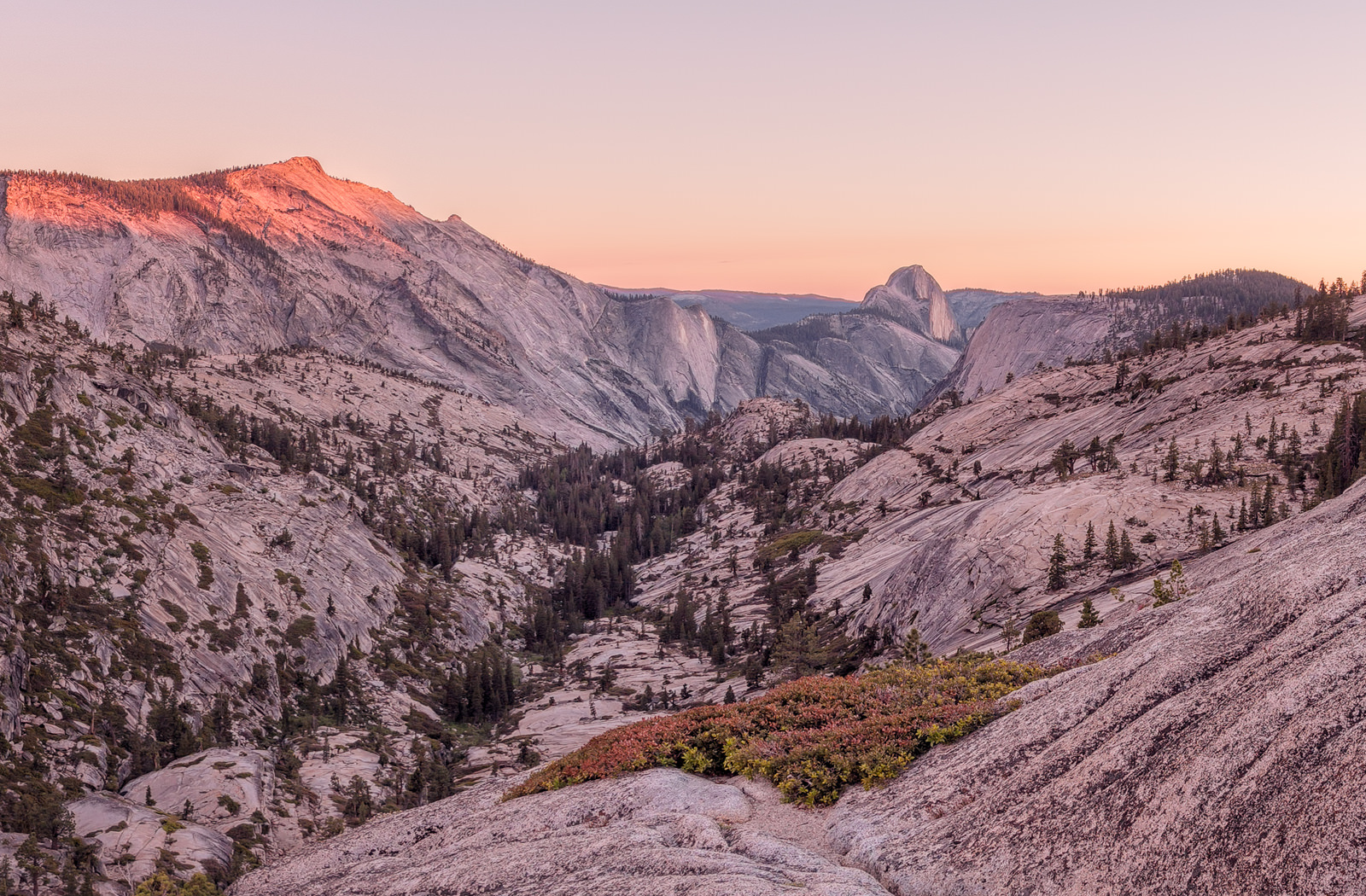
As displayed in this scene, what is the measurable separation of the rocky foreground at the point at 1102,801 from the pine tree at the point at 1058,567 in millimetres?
39896

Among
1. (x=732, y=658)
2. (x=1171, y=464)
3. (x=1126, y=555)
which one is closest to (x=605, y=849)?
(x=1126, y=555)

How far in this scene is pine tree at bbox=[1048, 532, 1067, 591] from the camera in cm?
6600

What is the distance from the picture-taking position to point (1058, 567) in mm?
67000

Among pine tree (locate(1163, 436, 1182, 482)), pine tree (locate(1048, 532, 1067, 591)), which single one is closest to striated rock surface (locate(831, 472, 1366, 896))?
pine tree (locate(1048, 532, 1067, 591))

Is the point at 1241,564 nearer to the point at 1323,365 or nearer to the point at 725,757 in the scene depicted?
the point at 725,757

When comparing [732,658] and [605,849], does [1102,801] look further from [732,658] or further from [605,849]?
[732,658]

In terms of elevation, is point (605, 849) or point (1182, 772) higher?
point (1182, 772)

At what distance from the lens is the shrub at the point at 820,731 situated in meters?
23.4

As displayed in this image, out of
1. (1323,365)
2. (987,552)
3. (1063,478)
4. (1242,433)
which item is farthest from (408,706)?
(1323,365)

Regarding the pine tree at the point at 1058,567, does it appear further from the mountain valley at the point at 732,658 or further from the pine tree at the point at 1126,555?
the pine tree at the point at 1126,555

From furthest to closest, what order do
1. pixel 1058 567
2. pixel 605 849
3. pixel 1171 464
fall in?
pixel 1171 464
pixel 1058 567
pixel 605 849

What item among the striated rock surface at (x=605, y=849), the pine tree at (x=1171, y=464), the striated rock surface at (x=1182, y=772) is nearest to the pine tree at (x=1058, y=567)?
the pine tree at (x=1171, y=464)

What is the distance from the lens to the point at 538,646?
557 ft

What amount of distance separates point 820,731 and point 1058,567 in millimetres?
48882
